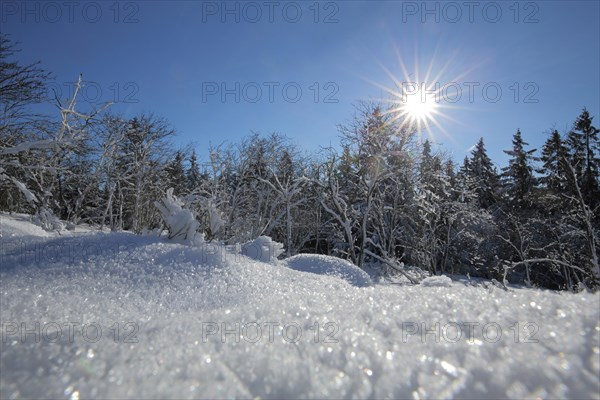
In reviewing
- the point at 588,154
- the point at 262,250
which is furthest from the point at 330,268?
the point at 588,154

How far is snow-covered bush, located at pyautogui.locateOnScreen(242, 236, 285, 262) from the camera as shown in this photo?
5996 mm

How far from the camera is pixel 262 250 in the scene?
6.10 metres

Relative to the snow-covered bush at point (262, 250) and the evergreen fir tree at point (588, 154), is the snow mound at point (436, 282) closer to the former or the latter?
the snow-covered bush at point (262, 250)

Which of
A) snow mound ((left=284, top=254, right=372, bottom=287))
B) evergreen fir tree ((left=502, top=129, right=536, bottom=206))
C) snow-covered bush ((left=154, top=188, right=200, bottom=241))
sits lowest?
snow mound ((left=284, top=254, right=372, bottom=287))

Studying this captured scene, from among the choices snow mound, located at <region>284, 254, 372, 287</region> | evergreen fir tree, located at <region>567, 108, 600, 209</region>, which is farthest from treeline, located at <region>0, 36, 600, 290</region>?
snow mound, located at <region>284, 254, 372, 287</region>

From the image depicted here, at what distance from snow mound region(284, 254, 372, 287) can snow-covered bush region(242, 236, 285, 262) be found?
0.47 meters

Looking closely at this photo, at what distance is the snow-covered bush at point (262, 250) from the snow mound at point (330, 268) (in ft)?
1.53

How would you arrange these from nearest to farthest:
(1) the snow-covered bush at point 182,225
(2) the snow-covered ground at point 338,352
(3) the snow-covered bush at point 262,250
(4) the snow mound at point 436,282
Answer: (2) the snow-covered ground at point 338,352, (4) the snow mound at point 436,282, (1) the snow-covered bush at point 182,225, (3) the snow-covered bush at point 262,250

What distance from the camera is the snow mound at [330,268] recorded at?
572 cm

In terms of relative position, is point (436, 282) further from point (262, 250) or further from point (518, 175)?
point (518, 175)

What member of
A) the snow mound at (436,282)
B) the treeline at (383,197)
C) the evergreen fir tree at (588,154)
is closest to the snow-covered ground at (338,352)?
the snow mound at (436,282)

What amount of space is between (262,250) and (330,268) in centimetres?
137

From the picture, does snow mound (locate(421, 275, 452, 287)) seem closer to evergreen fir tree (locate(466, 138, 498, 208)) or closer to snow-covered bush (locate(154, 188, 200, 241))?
snow-covered bush (locate(154, 188, 200, 241))

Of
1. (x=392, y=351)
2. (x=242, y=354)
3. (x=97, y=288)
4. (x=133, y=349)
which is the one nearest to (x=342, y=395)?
(x=392, y=351)
